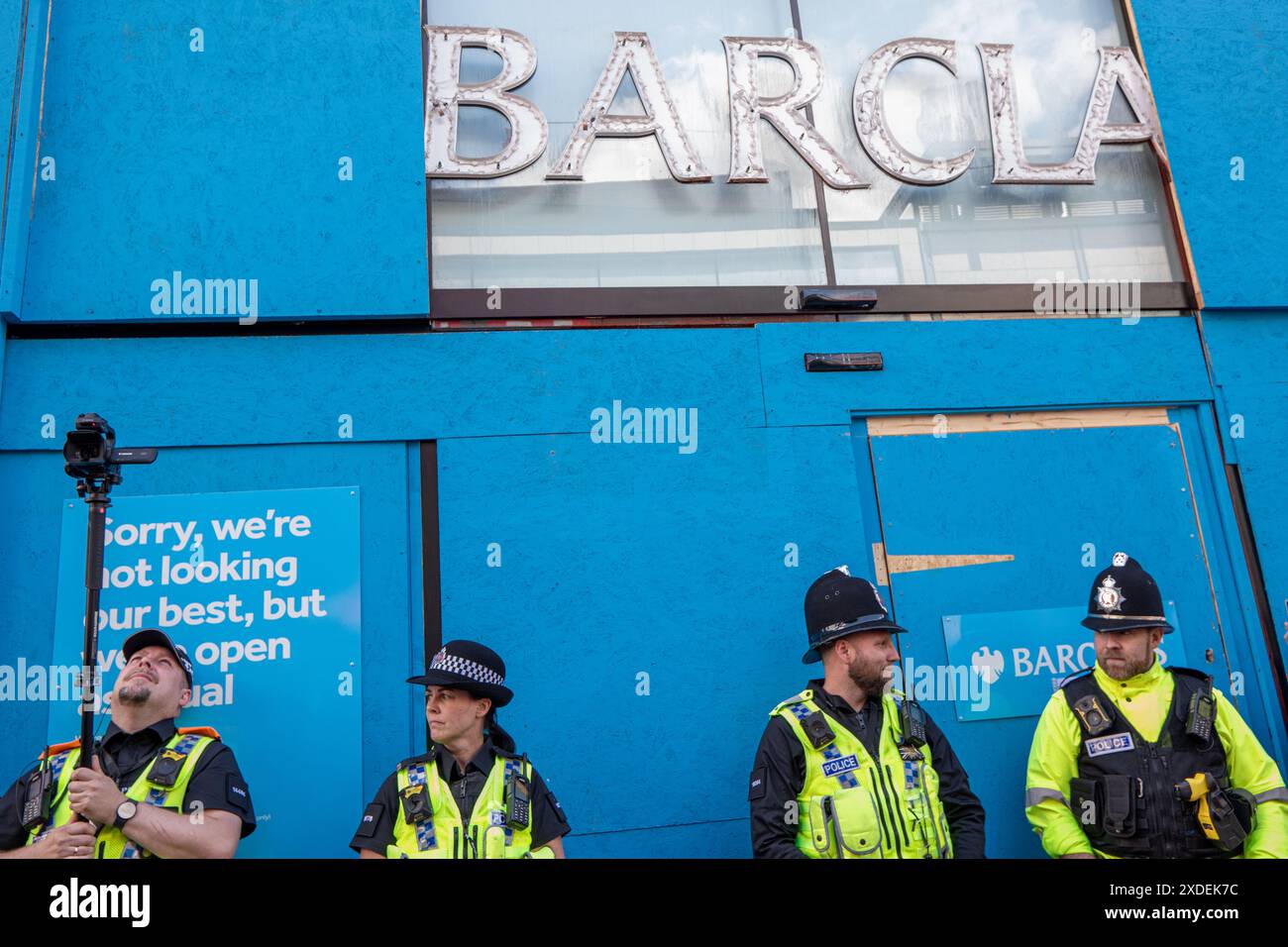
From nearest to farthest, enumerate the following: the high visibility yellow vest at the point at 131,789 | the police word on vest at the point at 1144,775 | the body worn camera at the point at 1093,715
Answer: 1. the high visibility yellow vest at the point at 131,789
2. the police word on vest at the point at 1144,775
3. the body worn camera at the point at 1093,715

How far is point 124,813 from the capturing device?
3.65 meters

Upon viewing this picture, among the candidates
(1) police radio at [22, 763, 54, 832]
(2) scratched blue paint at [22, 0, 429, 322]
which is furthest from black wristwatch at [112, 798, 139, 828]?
(2) scratched blue paint at [22, 0, 429, 322]

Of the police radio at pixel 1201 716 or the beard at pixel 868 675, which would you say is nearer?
the beard at pixel 868 675

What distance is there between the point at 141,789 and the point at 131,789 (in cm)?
4

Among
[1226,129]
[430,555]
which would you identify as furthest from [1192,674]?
[1226,129]

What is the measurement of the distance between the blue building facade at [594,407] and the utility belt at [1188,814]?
1001mm

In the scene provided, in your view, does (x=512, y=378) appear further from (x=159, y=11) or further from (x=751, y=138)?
(x=159, y=11)

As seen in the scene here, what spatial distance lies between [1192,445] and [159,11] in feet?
22.6

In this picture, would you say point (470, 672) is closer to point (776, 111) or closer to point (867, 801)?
point (867, 801)

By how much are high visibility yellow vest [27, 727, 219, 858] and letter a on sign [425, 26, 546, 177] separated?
357 cm

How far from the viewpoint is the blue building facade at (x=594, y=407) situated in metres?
5.07

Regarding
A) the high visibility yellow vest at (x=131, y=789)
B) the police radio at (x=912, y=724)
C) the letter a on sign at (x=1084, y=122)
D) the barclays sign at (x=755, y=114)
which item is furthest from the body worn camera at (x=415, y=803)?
the letter a on sign at (x=1084, y=122)

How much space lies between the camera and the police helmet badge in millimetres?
4449

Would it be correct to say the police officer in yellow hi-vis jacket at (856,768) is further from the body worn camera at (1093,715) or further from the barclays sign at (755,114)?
the barclays sign at (755,114)
